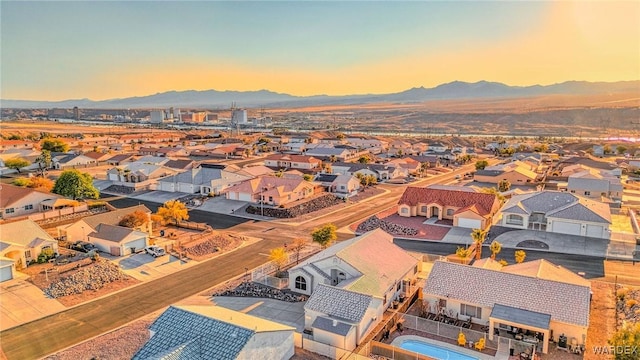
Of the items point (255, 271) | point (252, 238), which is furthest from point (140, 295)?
point (252, 238)

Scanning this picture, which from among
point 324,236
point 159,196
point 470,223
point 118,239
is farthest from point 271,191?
point 470,223

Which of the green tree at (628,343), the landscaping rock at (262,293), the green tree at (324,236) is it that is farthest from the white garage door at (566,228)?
the landscaping rock at (262,293)

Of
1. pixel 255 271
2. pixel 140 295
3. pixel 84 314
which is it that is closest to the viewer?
pixel 84 314

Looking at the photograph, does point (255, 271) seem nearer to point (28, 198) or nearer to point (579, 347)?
point (579, 347)

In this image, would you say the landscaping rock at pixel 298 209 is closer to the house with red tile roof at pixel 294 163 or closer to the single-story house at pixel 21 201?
the single-story house at pixel 21 201

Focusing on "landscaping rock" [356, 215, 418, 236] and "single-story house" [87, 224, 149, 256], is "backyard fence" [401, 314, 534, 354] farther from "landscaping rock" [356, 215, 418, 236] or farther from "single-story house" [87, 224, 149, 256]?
"single-story house" [87, 224, 149, 256]

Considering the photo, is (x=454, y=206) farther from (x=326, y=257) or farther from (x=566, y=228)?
(x=326, y=257)

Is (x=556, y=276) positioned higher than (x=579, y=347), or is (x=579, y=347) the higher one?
(x=556, y=276)
